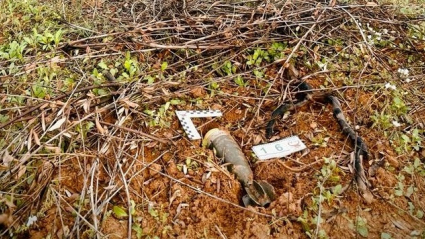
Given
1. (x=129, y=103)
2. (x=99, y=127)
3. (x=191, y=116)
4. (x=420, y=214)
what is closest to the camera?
(x=420, y=214)

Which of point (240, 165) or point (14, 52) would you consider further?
point (14, 52)

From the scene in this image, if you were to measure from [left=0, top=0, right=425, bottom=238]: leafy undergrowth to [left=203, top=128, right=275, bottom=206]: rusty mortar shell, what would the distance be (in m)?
0.05

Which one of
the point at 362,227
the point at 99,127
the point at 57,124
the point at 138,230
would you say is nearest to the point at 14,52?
the point at 57,124

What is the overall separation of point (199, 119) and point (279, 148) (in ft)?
1.75

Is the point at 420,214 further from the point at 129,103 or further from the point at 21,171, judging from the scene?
the point at 21,171

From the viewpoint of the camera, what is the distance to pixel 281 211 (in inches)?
71.9

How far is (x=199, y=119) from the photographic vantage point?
2.33 meters

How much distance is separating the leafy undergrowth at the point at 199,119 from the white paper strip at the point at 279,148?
0.05m

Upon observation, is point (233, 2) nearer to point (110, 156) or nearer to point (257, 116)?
point (257, 116)

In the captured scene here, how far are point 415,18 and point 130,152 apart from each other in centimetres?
295

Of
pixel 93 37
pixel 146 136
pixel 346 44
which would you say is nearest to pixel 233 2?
pixel 346 44

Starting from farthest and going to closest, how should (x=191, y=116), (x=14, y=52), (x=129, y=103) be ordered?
(x=14, y=52), (x=191, y=116), (x=129, y=103)

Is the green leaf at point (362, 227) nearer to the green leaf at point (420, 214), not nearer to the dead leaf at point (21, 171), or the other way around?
the green leaf at point (420, 214)

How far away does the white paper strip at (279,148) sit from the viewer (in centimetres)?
212
